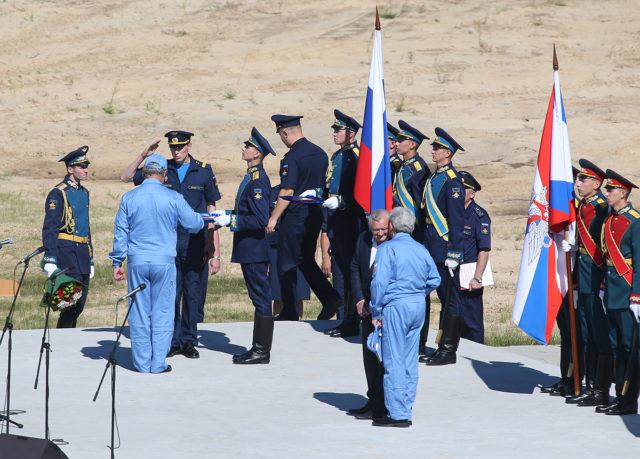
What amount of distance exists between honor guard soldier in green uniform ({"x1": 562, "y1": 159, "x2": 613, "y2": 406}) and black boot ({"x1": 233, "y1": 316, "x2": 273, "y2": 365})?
2.80 meters

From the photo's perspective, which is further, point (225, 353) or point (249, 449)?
point (225, 353)

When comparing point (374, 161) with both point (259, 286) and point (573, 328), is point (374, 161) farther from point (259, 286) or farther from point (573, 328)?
point (573, 328)

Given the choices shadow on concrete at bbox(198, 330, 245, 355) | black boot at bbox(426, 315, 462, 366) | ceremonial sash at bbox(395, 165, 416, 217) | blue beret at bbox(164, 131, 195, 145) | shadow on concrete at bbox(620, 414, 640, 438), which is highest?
blue beret at bbox(164, 131, 195, 145)

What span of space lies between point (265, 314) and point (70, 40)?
1078 inches

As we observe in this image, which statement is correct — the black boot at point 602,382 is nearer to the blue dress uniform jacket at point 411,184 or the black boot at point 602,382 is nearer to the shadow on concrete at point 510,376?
the shadow on concrete at point 510,376

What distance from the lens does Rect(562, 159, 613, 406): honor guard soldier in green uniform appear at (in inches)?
351

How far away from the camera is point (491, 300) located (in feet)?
59.9

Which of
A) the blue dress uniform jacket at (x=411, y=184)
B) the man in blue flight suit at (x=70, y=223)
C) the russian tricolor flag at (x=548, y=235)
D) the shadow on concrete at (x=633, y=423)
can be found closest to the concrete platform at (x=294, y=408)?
the shadow on concrete at (x=633, y=423)

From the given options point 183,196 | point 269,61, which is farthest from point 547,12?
point 183,196

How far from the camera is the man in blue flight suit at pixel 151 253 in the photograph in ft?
32.0

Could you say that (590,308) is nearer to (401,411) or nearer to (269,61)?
(401,411)

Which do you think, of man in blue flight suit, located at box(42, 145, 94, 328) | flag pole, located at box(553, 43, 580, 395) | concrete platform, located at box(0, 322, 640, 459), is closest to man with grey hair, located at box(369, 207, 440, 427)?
concrete platform, located at box(0, 322, 640, 459)

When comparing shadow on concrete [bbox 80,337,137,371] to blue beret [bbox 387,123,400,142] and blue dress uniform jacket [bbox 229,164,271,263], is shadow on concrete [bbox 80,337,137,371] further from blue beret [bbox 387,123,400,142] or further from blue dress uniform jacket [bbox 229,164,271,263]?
blue beret [bbox 387,123,400,142]

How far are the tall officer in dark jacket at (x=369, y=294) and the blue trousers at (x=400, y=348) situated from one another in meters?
0.21
